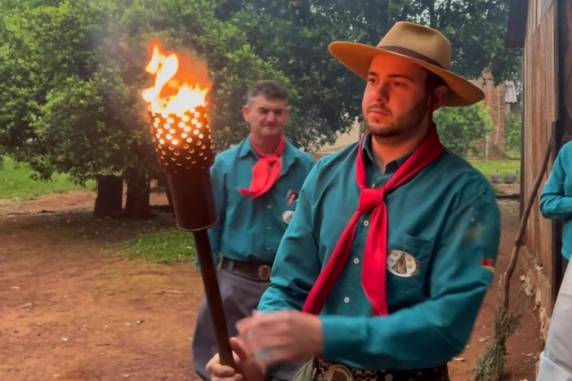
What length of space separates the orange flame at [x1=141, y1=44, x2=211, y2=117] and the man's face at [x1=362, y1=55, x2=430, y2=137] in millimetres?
568

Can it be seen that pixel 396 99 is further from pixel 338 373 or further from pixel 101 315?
pixel 101 315

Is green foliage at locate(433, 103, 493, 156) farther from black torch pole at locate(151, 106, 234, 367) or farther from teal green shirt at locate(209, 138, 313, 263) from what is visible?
black torch pole at locate(151, 106, 234, 367)

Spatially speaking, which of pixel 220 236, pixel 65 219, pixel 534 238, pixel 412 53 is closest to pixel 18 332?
pixel 220 236

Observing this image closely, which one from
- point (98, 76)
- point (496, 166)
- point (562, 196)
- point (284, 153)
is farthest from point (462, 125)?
point (284, 153)

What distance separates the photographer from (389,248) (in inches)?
87.2

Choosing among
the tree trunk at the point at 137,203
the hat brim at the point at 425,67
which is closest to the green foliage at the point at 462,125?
the tree trunk at the point at 137,203

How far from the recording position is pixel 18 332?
23.7 ft

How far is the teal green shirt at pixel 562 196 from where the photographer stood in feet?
16.1

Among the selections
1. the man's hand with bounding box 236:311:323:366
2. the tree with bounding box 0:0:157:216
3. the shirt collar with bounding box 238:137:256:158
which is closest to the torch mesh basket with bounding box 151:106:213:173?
the man's hand with bounding box 236:311:323:366

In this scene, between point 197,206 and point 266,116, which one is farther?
point 266,116

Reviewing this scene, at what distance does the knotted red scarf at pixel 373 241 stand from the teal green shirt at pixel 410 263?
25mm

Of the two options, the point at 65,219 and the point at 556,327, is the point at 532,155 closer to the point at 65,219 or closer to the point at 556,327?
the point at 556,327

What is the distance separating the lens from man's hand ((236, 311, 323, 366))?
73.4 inches

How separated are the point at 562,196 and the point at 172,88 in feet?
12.5
